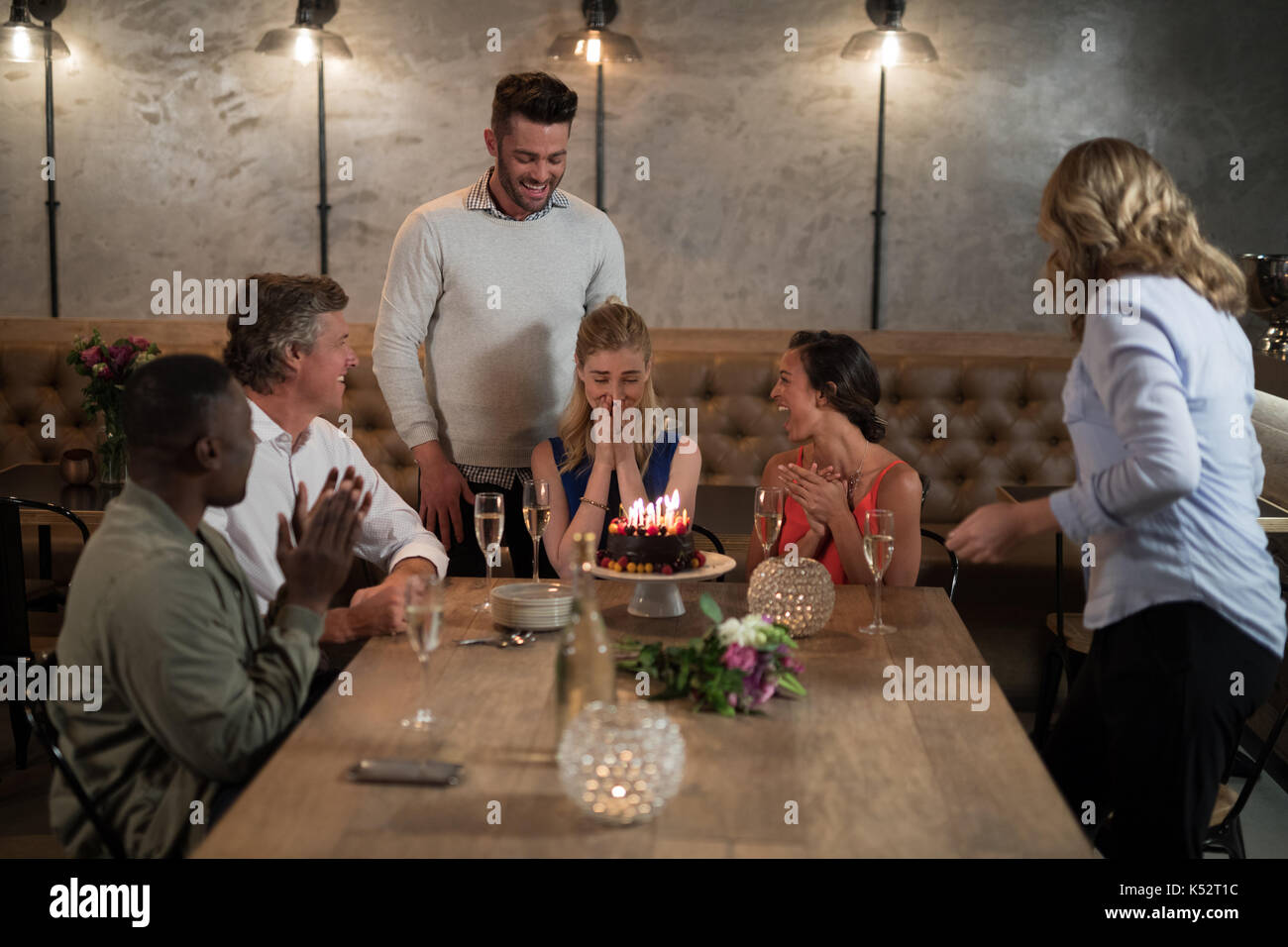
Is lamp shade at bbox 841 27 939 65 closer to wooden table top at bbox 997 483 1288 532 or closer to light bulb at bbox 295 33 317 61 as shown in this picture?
wooden table top at bbox 997 483 1288 532

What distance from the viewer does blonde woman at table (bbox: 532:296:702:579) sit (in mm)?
3043

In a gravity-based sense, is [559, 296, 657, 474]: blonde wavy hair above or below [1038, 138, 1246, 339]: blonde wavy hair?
below

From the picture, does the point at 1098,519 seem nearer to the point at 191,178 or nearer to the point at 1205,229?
the point at 1205,229

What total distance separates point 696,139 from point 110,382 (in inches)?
94.9

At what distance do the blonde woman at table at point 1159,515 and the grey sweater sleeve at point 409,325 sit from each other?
179 centimetres

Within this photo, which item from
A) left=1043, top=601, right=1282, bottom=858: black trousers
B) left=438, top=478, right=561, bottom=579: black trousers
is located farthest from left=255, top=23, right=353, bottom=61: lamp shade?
left=1043, top=601, right=1282, bottom=858: black trousers

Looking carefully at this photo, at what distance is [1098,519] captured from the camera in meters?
1.87

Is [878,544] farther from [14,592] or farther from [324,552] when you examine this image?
[14,592]

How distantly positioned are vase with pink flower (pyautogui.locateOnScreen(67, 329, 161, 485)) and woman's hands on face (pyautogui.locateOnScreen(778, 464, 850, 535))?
223cm

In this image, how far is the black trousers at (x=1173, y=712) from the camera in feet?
6.15

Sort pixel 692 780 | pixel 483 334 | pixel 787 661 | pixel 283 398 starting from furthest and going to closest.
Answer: pixel 483 334
pixel 283 398
pixel 787 661
pixel 692 780

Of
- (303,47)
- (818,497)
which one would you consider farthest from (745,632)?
(303,47)

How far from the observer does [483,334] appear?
3.37 m

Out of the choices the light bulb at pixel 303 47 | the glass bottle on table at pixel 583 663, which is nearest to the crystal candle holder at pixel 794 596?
the glass bottle on table at pixel 583 663
